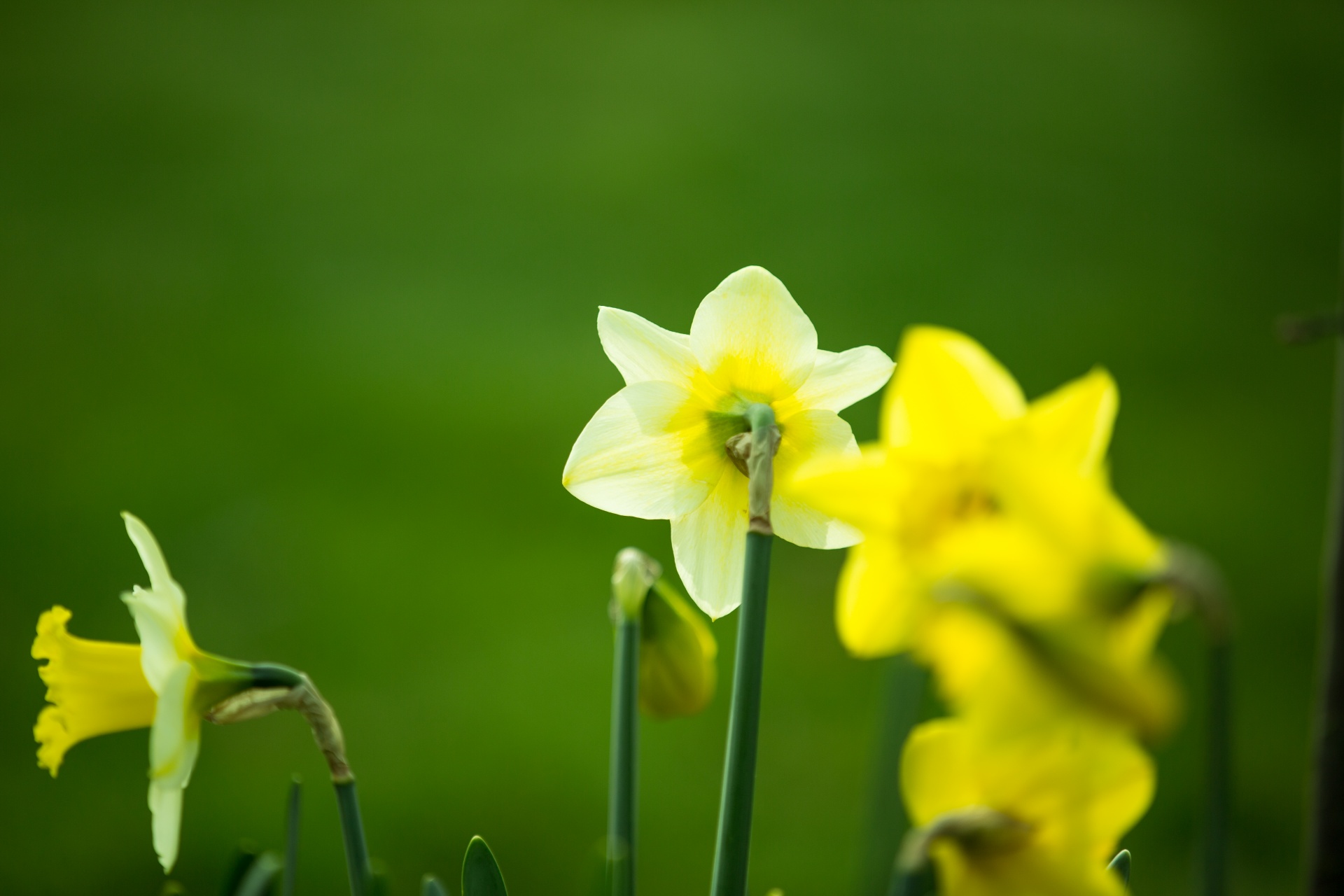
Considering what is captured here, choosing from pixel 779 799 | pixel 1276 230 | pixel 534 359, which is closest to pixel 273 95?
pixel 534 359

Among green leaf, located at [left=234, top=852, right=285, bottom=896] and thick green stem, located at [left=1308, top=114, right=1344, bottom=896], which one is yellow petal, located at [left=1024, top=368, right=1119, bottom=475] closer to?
thick green stem, located at [left=1308, top=114, right=1344, bottom=896]

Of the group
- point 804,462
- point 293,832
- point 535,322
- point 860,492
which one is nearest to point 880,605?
point 860,492

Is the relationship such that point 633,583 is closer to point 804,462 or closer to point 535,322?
point 804,462

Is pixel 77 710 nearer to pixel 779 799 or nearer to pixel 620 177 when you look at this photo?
pixel 779 799

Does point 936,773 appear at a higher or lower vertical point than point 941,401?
lower

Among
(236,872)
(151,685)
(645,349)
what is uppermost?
(645,349)

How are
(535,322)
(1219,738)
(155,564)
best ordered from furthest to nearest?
(535,322)
(155,564)
(1219,738)

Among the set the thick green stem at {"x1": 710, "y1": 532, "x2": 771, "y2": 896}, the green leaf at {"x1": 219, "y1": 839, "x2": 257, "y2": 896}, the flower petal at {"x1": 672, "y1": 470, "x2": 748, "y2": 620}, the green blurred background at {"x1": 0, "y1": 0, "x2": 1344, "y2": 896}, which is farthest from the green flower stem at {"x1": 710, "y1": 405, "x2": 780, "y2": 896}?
the green blurred background at {"x1": 0, "y1": 0, "x2": 1344, "y2": 896}
